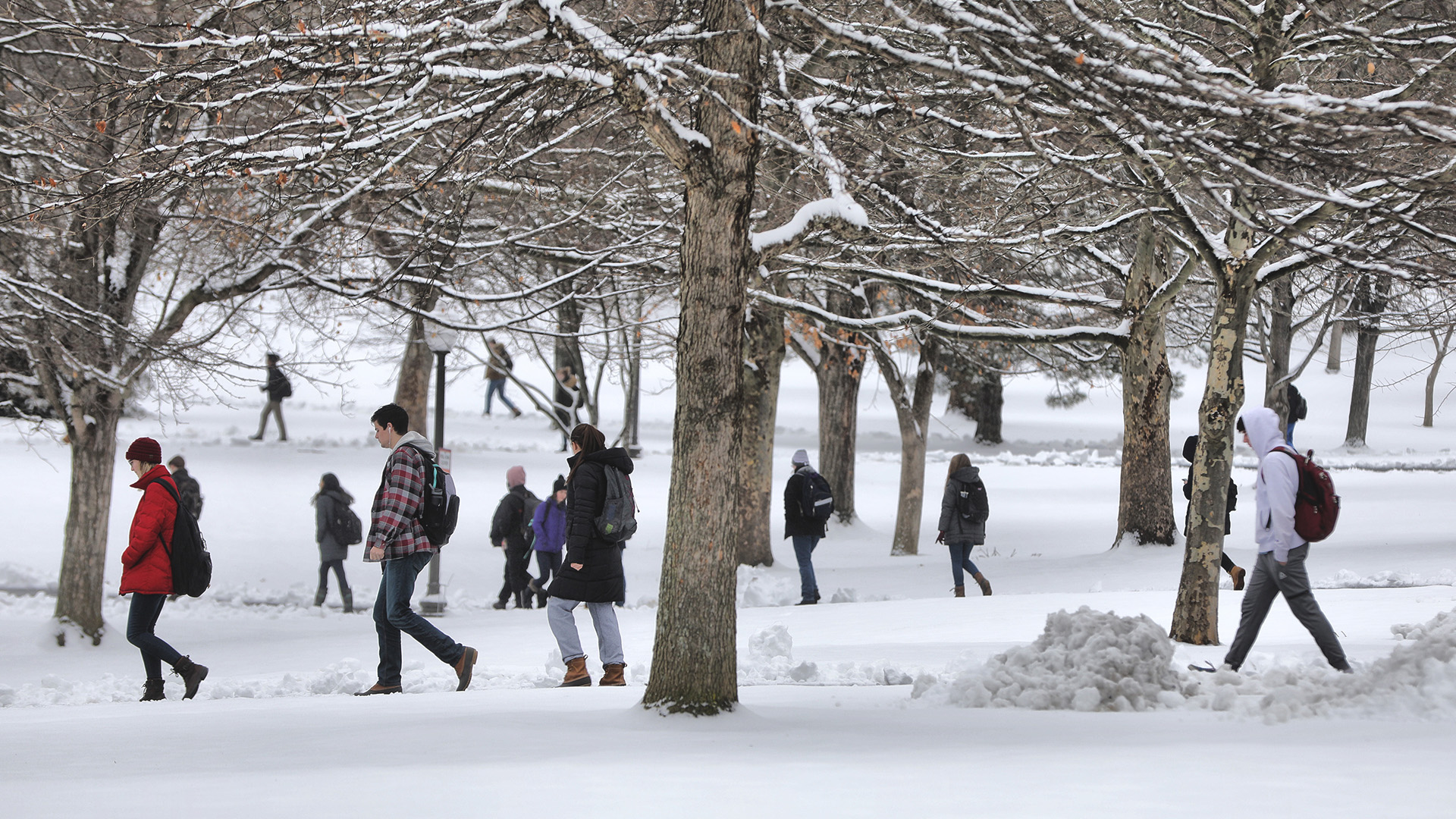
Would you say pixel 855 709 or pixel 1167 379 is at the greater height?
pixel 1167 379

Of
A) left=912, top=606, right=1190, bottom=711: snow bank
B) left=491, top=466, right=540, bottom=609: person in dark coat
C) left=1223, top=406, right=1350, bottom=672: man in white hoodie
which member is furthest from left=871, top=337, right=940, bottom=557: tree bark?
left=912, top=606, right=1190, bottom=711: snow bank

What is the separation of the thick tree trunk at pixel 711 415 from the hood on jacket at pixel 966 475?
6767mm

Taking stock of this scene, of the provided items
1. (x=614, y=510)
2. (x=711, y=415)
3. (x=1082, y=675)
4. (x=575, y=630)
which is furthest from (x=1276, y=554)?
(x=575, y=630)

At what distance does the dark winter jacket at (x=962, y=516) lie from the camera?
38.4ft

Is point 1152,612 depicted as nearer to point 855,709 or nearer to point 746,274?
point 855,709

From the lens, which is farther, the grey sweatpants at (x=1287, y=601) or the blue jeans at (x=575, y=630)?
the blue jeans at (x=575, y=630)

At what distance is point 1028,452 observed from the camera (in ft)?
109

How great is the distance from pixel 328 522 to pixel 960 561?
6975 millimetres

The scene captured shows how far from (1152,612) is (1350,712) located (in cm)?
376

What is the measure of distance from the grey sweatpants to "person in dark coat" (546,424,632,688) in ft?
11.2

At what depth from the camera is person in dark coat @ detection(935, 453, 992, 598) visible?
38.4ft

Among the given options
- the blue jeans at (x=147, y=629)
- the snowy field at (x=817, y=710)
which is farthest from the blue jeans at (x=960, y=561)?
the blue jeans at (x=147, y=629)

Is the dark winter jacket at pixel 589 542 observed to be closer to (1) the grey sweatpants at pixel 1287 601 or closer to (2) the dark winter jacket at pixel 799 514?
(1) the grey sweatpants at pixel 1287 601

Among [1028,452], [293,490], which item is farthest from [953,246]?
[1028,452]
